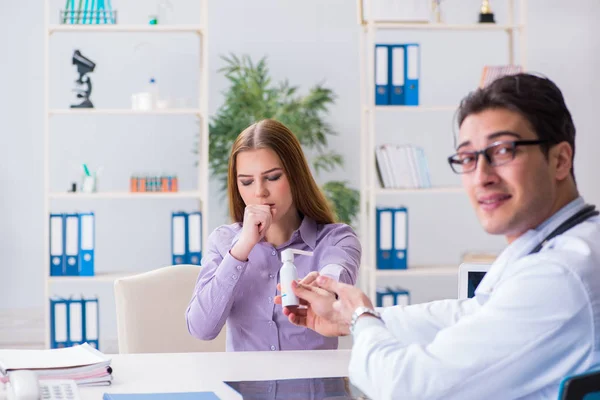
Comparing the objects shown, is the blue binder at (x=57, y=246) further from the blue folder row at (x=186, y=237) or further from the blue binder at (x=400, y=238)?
the blue binder at (x=400, y=238)

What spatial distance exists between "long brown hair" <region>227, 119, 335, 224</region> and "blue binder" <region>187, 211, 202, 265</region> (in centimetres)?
199

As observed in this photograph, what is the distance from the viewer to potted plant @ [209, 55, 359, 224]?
4934 mm

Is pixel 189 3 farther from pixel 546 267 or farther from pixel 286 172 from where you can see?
pixel 546 267

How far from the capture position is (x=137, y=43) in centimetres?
530

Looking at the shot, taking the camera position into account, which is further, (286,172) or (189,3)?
(189,3)

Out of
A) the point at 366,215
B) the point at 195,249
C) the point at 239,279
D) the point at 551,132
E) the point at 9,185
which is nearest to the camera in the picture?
the point at 551,132

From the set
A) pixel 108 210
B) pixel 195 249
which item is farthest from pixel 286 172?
pixel 108 210

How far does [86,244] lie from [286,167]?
2.33 metres

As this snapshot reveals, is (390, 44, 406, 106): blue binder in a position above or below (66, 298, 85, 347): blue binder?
above

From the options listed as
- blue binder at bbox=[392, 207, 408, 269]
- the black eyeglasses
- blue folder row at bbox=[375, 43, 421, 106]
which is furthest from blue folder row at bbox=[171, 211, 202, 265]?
the black eyeglasses

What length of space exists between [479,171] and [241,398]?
71 cm

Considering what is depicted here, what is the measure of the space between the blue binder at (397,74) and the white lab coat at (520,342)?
3.26 metres

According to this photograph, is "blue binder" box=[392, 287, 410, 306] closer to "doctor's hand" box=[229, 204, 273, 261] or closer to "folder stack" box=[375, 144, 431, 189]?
"folder stack" box=[375, 144, 431, 189]

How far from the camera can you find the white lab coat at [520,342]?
123 centimetres
